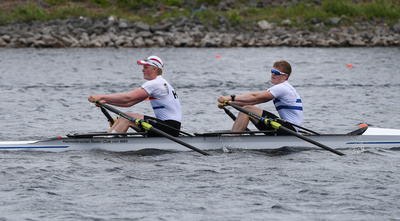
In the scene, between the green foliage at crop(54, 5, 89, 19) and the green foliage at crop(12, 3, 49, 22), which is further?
the green foliage at crop(54, 5, 89, 19)

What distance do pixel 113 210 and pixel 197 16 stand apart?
143ft

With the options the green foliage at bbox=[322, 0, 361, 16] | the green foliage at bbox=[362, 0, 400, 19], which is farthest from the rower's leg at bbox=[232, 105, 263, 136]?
the green foliage at bbox=[362, 0, 400, 19]

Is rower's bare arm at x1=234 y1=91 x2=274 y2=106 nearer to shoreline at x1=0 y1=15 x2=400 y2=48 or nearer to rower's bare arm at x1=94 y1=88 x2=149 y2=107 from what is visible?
rower's bare arm at x1=94 y1=88 x2=149 y2=107

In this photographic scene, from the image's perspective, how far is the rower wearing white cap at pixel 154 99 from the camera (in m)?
12.1

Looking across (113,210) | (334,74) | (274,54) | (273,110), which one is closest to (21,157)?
(113,210)

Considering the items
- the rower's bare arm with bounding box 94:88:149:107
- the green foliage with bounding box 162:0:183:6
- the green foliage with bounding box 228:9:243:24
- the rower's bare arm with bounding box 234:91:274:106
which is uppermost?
the green foliage with bounding box 162:0:183:6

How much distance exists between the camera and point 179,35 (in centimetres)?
4888

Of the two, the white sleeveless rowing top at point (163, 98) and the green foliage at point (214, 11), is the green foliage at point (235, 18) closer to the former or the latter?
the green foliage at point (214, 11)

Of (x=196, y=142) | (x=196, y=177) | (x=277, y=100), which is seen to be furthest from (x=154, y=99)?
(x=277, y=100)

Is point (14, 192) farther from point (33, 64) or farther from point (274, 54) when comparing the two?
point (274, 54)

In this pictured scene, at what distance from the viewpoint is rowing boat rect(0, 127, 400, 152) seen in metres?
12.3

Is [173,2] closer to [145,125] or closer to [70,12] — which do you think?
[70,12]

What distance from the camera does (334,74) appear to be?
1238 inches

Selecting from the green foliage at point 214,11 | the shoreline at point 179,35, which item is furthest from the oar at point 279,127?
the green foliage at point 214,11
